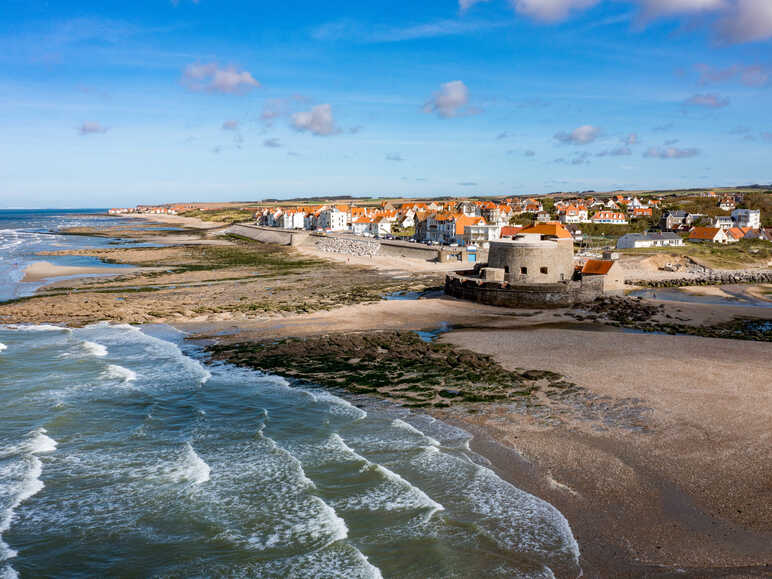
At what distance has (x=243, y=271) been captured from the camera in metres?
53.6

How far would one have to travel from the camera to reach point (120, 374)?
2073cm

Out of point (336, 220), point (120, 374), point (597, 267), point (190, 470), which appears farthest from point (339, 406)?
point (336, 220)

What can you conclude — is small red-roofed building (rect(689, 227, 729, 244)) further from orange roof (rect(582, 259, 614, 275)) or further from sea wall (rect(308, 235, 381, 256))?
orange roof (rect(582, 259, 614, 275))

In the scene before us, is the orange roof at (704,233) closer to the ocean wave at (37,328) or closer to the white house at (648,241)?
the white house at (648,241)

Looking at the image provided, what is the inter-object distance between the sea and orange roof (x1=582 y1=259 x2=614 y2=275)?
84.2 ft

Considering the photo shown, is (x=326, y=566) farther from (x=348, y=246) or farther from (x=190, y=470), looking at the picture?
(x=348, y=246)

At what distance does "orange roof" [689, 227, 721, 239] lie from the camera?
76.2 metres

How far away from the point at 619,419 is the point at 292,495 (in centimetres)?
980

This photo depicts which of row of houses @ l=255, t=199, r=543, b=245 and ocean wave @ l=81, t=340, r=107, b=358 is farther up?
row of houses @ l=255, t=199, r=543, b=245

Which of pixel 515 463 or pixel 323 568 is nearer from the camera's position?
pixel 323 568

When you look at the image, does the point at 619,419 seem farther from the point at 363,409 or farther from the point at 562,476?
the point at 363,409

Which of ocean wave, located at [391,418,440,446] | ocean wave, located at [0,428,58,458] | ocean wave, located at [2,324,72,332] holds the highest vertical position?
ocean wave, located at [2,324,72,332]

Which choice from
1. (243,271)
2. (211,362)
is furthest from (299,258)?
(211,362)

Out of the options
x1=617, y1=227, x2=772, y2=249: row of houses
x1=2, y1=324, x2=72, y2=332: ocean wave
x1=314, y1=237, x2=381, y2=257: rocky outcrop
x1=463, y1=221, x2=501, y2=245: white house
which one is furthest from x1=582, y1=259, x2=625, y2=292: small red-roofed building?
x1=314, y1=237, x2=381, y2=257: rocky outcrop
